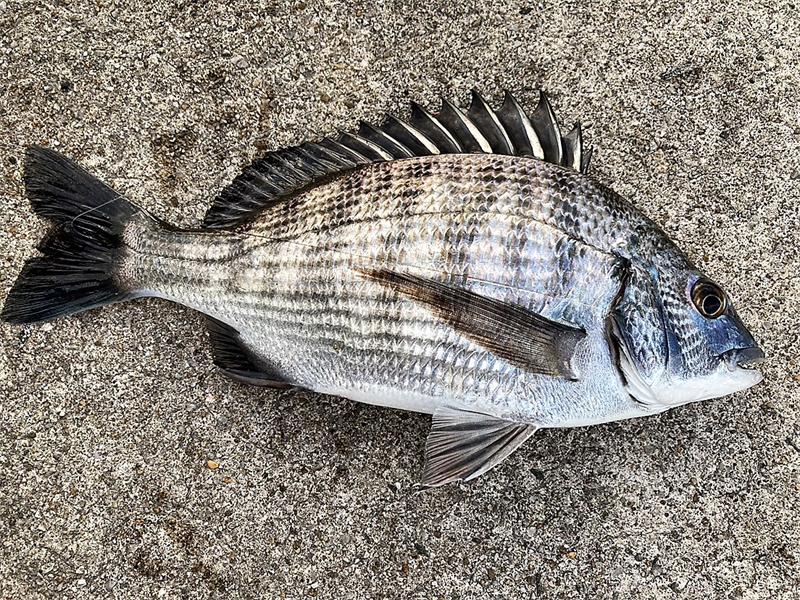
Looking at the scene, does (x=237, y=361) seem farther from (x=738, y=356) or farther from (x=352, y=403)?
(x=738, y=356)

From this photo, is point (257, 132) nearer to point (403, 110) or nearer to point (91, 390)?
point (403, 110)

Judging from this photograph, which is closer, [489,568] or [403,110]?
[489,568]

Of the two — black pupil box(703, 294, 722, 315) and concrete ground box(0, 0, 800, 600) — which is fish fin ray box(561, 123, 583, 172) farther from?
black pupil box(703, 294, 722, 315)

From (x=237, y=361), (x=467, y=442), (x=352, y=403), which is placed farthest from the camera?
(x=352, y=403)

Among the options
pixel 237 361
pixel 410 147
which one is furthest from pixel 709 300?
pixel 237 361

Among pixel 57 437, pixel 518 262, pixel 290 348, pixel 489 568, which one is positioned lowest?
pixel 489 568

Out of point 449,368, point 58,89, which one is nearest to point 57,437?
point 58,89
